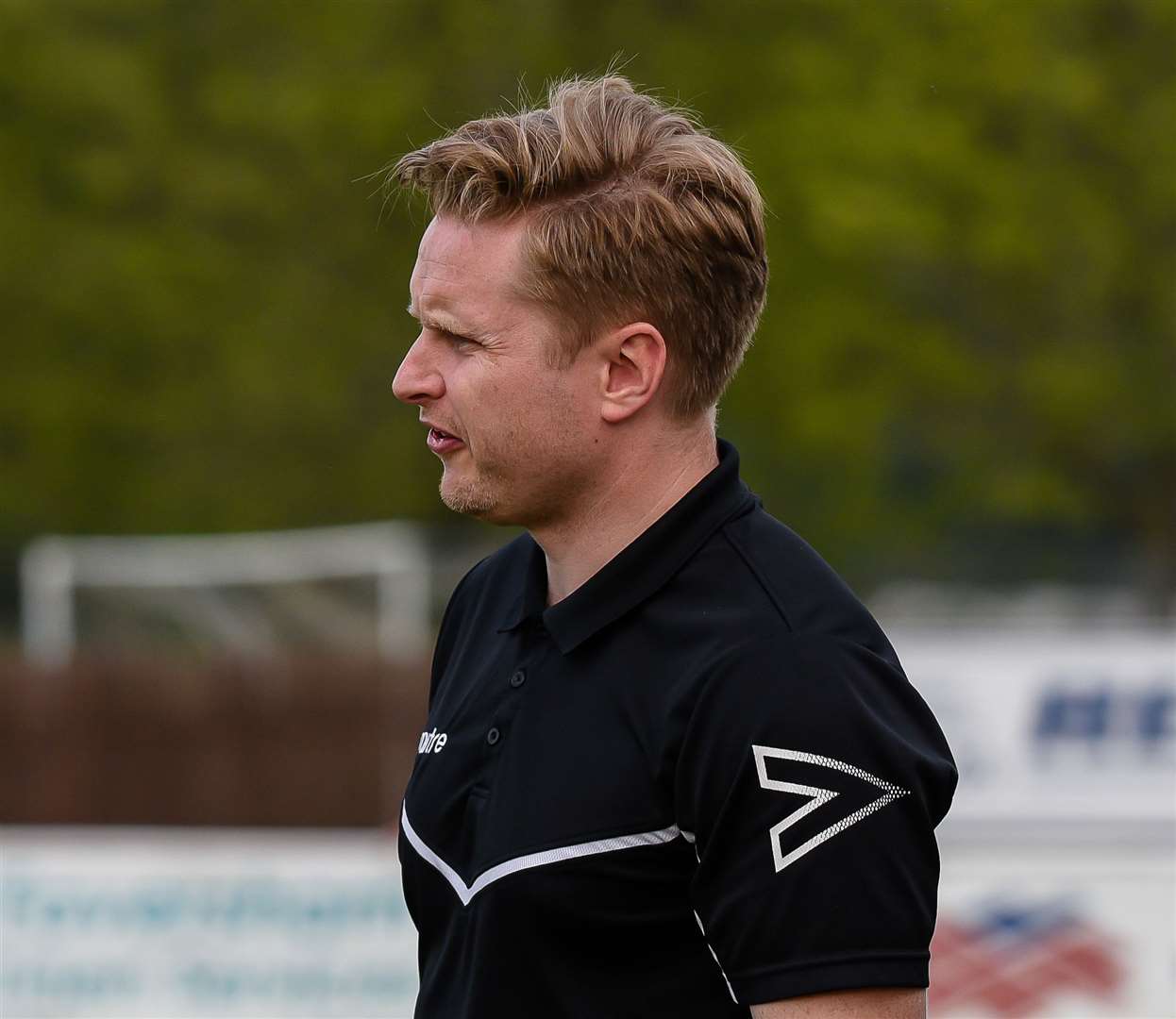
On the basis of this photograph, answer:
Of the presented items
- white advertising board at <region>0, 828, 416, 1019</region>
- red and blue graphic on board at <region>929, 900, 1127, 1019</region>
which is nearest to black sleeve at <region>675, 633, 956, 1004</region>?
white advertising board at <region>0, 828, 416, 1019</region>

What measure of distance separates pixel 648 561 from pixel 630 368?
0.21 m

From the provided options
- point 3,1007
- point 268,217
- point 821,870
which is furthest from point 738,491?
point 268,217

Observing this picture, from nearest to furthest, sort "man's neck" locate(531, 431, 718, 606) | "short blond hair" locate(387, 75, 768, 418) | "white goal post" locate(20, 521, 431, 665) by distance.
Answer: "short blond hair" locate(387, 75, 768, 418) < "man's neck" locate(531, 431, 718, 606) < "white goal post" locate(20, 521, 431, 665)

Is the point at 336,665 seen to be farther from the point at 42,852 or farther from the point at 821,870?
the point at 821,870

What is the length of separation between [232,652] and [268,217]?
5260mm

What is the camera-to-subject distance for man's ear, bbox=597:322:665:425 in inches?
82.2

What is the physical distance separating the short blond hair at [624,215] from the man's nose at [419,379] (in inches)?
5.8

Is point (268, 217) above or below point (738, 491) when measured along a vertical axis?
below

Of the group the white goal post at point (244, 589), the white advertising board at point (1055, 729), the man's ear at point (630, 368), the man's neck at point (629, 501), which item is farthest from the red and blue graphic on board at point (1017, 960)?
the white goal post at point (244, 589)

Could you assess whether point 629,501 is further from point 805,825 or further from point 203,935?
point 203,935

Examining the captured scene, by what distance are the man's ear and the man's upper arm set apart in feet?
2.13

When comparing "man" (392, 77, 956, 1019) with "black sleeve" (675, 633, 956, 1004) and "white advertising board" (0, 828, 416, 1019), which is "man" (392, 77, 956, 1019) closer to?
"black sleeve" (675, 633, 956, 1004)

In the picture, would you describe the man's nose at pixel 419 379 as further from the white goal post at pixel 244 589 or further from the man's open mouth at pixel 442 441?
the white goal post at pixel 244 589

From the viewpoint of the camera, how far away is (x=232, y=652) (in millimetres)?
14109
